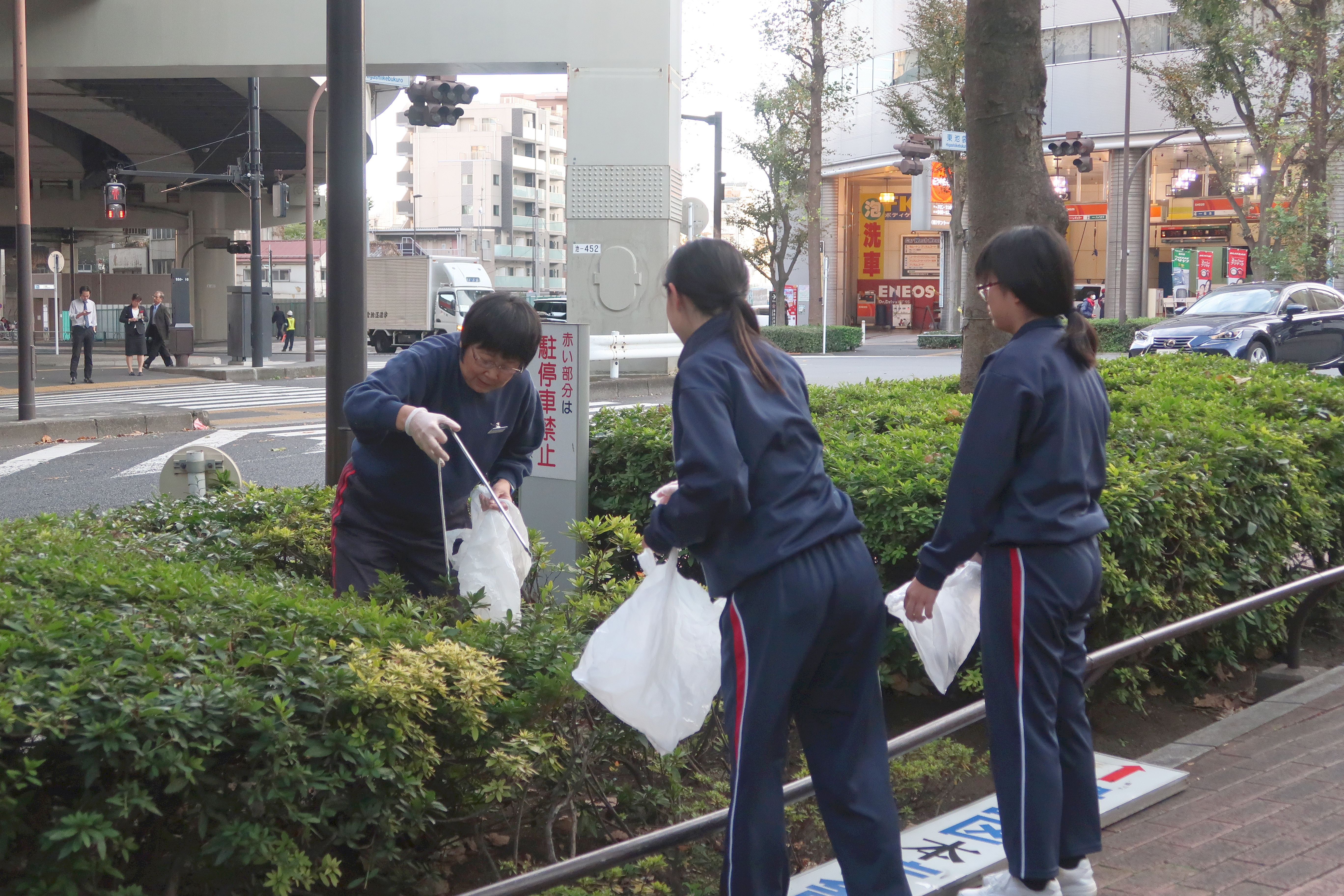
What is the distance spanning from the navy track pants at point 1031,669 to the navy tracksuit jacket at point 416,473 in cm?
156

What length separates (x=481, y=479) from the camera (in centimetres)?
340

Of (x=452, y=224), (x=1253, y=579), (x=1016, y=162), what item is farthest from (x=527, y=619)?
(x=452, y=224)

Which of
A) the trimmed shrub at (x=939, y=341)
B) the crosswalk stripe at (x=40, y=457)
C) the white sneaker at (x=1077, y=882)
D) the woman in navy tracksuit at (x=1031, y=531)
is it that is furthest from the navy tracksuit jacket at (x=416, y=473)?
the trimmed shrub at (x=939, y=341)

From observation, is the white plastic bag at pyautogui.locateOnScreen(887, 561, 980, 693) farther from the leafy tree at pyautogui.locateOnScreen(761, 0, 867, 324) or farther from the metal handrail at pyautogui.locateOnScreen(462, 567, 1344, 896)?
the leafy tree at pyautogui.locateOnScreen(761, 0, 867, 324)

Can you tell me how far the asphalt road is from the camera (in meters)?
10.6

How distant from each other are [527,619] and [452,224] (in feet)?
304

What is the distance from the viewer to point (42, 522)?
13.8ft

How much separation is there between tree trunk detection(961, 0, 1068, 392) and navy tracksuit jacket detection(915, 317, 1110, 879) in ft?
12.3

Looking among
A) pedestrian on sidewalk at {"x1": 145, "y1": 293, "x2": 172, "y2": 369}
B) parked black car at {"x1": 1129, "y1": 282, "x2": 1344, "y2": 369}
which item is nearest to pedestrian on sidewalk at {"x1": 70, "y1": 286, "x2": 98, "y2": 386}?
pedestrian on sidewalk at {"x1": 145, "y1": 293, "x2": 172, "y2": 369}

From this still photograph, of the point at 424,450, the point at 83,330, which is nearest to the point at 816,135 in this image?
the point at 83,330

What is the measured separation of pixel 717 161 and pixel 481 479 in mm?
26975

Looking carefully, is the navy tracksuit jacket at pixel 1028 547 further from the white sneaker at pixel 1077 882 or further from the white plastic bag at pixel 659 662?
the white plastic bag at pixel 659 662

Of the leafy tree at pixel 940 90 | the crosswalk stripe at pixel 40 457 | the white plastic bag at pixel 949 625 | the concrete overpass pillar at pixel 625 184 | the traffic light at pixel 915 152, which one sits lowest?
the crosswalk stripe at pixel 40 457

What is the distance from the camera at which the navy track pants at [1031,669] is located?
2818mm
